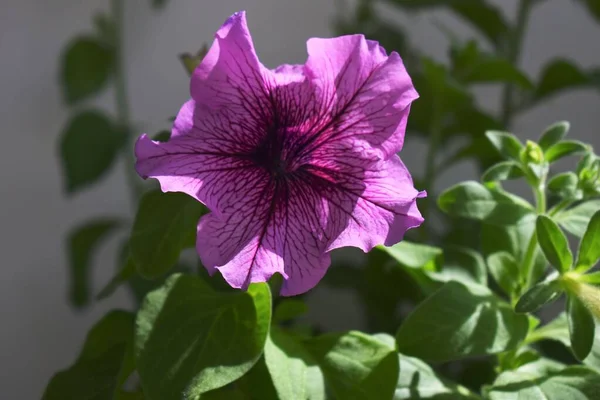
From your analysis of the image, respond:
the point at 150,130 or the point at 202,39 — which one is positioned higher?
the point at 202,39

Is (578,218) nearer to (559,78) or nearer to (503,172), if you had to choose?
(503,172)

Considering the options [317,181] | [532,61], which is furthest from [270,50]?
[317,181]

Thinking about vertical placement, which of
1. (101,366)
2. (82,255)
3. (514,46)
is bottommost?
(82,255)

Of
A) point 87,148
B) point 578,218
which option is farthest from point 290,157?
point 87,148

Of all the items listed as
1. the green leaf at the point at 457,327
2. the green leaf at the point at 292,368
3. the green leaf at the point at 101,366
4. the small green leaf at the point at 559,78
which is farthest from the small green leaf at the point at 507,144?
the small green leaf at the point at 559,78

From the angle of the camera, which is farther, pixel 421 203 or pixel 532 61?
pixel 532 61

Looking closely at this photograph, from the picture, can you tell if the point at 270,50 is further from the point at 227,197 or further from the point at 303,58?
the point at 227,197

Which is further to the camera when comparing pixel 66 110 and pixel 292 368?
pixel 66 110
